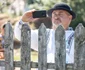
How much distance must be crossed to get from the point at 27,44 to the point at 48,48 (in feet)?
1.08

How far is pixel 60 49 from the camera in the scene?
4.38m

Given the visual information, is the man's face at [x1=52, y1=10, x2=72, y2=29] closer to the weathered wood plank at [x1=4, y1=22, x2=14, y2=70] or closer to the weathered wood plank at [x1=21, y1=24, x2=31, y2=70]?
the weathered wood plank at [x1=21, y1=24, x2=31, y2=70]

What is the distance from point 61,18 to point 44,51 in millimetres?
569

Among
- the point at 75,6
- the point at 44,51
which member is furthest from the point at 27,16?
the point at 75,6

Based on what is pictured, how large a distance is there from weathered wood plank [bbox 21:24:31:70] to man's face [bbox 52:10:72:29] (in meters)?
0.43

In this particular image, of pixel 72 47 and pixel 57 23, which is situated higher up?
pixel 57 23

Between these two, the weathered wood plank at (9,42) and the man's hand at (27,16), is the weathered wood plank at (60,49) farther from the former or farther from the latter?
the man's hand at (27,16)

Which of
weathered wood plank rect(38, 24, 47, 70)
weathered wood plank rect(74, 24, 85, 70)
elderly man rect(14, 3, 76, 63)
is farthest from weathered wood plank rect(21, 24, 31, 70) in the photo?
weathered wood plank rect(74, 24, 85, 70)

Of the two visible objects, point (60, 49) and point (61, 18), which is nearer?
point (60, 49)

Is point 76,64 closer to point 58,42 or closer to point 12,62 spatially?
point 58,42

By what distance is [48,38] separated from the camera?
183 inches

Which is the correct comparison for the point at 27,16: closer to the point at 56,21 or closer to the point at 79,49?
the point at 56,21

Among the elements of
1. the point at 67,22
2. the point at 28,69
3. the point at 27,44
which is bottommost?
the point at 28,69

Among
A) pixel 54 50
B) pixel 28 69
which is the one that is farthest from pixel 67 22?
pixel 28 69
